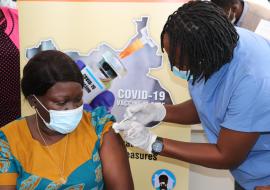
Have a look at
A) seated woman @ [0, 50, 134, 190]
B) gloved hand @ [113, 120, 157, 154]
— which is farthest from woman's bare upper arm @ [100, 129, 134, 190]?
gloved hand @ [113, 120, 157, 154]

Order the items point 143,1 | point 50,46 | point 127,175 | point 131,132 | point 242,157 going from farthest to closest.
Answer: point 50,46, point 143,1, point 127,175, point 131,132, point 242,157

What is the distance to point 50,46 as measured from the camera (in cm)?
220

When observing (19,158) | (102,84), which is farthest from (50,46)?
(19,158)

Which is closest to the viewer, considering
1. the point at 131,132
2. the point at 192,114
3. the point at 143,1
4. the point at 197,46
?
the point at 197,46

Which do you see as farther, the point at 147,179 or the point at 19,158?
the point at 147,179

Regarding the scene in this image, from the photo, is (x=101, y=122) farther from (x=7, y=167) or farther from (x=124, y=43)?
(x=124, y=43)

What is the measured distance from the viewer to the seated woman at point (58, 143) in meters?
1.53

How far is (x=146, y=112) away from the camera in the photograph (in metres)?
1.77

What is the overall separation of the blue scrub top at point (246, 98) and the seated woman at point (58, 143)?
46 cm

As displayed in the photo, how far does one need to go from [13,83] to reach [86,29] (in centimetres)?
57

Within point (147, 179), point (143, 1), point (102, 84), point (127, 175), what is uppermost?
point (143, 1)

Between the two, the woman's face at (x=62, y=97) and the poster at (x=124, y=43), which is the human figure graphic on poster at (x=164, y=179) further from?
the woman's face at (x=62, y=97)

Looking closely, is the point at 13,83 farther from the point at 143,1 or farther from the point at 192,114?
the point at 192,114

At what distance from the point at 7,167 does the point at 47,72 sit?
0.43 m
